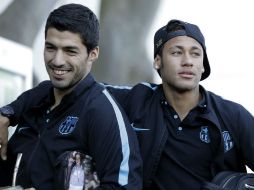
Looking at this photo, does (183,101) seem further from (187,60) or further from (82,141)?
(82,141)

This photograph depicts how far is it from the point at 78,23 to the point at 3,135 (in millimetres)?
578

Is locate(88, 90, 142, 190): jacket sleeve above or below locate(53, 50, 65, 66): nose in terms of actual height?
below

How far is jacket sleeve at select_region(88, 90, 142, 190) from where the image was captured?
2.25 metres

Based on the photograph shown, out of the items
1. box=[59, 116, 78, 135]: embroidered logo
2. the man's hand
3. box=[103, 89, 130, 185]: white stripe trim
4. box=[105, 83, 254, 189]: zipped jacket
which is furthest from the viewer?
the man's hand

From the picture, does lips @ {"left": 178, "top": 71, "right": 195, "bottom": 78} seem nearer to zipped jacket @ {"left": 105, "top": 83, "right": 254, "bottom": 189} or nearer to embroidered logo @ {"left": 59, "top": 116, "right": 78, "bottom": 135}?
zipped jacket @ {"left": 105, "top": 83, "right": 254, "bottom": 189}

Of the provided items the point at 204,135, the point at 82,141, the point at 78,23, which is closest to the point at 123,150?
the point at 82,141

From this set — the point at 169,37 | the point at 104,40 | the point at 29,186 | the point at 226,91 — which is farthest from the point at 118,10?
the point at 29,186

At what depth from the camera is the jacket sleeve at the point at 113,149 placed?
225 cm

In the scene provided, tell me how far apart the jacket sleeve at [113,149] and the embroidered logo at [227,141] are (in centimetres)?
37

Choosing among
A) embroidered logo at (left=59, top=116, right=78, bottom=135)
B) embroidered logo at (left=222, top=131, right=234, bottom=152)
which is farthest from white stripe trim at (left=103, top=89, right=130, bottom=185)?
embroidered logo at (left=222, top=131, right=234, bottom=152)

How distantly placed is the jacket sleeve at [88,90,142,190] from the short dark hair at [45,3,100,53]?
0.27 metres

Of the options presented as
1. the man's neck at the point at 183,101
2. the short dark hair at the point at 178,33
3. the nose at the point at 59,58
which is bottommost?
the man's neck at the point at 183,101

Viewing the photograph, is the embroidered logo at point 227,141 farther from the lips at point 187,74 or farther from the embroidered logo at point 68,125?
the embroidered logo at point 68,125

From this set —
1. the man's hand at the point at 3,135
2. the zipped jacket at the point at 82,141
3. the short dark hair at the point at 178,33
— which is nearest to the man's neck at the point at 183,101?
the short dark hair at the point at 178,33
